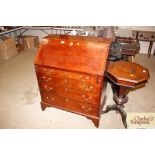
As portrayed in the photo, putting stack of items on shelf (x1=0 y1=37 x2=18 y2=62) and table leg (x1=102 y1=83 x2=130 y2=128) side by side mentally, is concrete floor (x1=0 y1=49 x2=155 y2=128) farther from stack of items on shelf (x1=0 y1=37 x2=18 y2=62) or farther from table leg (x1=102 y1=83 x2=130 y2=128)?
stack of items on shelf (x1=0 y1=37 x2=18 y2=62)

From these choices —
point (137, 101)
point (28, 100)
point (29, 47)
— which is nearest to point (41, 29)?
point (29, 47)

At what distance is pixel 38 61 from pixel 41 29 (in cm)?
415

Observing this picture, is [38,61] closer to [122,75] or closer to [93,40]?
[93,40]

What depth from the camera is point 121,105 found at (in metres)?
2.69

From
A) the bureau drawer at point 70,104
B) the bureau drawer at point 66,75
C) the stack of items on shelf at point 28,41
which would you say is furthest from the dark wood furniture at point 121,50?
the stack of items on shelf at point 28,41

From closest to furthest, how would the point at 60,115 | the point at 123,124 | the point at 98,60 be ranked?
the point at 98,60 < the point at 123,124 < the point at 60,115

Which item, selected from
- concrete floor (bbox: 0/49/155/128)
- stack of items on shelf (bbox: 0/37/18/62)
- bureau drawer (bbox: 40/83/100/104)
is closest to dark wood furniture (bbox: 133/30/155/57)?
concrete floor (bbox: 0/49/155/128)

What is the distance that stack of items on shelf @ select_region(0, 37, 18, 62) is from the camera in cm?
490

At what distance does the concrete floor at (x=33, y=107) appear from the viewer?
2693 mm

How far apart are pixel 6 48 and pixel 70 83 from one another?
3481mm

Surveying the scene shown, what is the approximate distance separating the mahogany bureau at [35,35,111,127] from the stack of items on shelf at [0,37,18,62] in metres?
3.00
